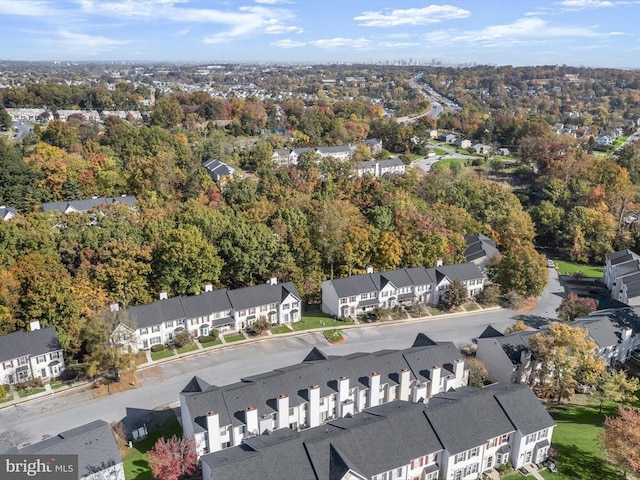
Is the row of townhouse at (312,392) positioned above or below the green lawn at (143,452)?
above

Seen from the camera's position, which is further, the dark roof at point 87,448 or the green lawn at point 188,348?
the green lawn at point 188,348

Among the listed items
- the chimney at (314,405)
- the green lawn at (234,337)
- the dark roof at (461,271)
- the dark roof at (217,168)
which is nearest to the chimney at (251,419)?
the chimney at (314,405)

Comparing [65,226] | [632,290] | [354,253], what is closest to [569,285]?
[632,290]

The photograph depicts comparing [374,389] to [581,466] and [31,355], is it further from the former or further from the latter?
[31,355]

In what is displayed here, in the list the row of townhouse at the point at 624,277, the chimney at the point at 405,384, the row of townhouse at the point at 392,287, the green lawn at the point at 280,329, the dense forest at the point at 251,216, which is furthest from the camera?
the row of townhouse at the point at 624,277

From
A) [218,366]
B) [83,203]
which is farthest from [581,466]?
[83,203]

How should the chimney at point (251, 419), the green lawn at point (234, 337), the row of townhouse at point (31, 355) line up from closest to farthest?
the chimney at point (251, 419) < the row of townhouse at point (31, 355) < the green lawn at point (234, 337)

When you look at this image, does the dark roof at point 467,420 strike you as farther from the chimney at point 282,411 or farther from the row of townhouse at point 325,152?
the row of townhouse at point 325,152
